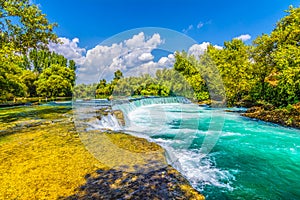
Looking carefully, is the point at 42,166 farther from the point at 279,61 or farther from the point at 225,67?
the point at 225,67

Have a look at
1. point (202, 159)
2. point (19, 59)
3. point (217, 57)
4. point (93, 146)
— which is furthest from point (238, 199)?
point (217, 57)

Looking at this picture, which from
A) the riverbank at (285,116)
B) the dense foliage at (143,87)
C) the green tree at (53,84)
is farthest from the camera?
the dense foliage at (143,87)

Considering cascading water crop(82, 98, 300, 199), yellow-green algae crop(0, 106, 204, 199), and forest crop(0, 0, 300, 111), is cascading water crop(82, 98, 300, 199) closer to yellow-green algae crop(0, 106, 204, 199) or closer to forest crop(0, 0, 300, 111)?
yellow-green algae crop(0, 106, 204, 199)

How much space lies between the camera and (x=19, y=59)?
7707mm

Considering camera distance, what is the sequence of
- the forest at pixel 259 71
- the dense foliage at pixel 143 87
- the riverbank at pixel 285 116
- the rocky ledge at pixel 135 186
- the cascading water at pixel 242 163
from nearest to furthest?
the rocky ledge at pixel 135 186 < the cascading water at pixel 242 163 < the riverbank at pixel 285 116 < the forest at pixel 259 71 < the dense foliage at pixel 143 87

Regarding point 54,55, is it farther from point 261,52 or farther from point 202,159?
point 202,159

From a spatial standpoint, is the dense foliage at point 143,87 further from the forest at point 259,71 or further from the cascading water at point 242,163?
the cascading water at point 242,163

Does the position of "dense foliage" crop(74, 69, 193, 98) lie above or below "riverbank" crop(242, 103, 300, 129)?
above

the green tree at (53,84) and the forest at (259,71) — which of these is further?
the green tree at (53,84)

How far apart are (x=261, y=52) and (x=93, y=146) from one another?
14.1 metres

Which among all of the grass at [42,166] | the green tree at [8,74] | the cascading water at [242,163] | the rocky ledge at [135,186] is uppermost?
the green tree at [8,74]

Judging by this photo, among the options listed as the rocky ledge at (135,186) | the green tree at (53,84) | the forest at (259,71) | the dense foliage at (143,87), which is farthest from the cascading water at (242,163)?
the dense foliage at (143,87)

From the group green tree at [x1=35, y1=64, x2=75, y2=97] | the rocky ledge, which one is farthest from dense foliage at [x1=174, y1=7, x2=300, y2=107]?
green tree at [x1=35, y1=64, x2=75, y2=97]

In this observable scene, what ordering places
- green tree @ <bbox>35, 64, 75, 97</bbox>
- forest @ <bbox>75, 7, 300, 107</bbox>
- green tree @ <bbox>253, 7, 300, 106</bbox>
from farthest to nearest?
green tree @ <bbox>35, 64, 75, 97</bbox>, forest @ <bbox>75, 7, 300, 107</bbox>, green tree @ <bbox>253, 7, 300, 106</bbox>
